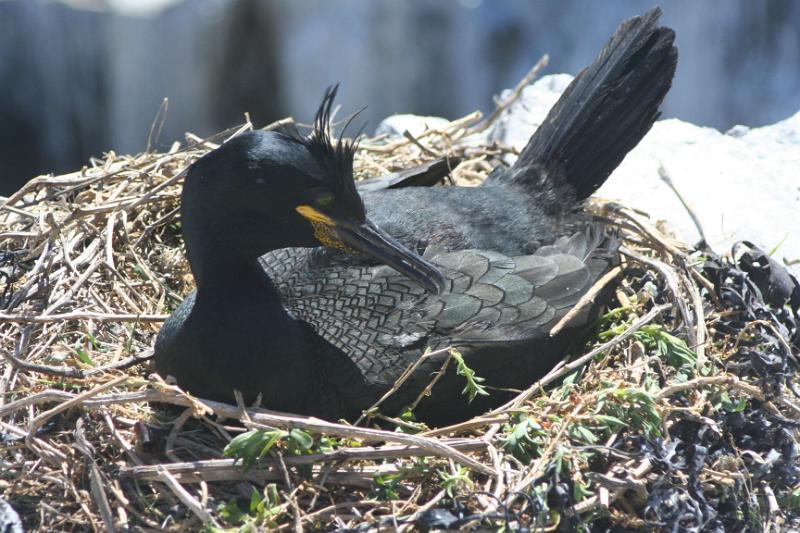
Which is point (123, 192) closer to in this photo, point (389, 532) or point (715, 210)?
point (389, 532)

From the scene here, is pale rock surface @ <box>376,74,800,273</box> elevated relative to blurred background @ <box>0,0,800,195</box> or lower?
elevated

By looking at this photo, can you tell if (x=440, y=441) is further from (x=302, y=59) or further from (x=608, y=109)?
(x=302, y=59)

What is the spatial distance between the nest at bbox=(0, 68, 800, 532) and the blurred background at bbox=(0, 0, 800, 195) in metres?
4.67

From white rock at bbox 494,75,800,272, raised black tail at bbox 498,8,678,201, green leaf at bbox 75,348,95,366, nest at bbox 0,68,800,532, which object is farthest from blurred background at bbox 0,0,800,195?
green leaf at bbox 75,348,95,366

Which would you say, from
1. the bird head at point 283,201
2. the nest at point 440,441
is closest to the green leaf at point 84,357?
the nest at point 440,441

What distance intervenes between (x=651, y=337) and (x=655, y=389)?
0.98 ft

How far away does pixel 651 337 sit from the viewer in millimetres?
3121

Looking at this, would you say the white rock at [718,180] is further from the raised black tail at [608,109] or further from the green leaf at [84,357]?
the green leaf at [84,357]

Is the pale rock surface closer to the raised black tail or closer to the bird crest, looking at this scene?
the raised black tail

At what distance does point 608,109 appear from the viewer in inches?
141

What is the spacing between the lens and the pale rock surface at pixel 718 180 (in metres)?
4.00

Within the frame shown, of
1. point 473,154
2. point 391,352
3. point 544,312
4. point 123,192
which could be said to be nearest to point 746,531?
point 544,312

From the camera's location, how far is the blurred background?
7570 millimetres

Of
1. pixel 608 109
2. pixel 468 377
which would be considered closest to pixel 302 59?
pixel 608 109
